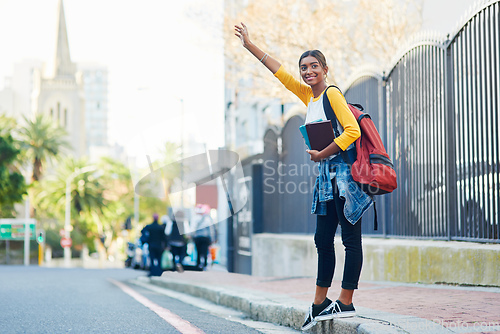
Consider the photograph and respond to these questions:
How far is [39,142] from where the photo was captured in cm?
5353

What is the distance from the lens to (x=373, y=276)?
8258 mm

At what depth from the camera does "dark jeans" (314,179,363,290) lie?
4320 millimetres

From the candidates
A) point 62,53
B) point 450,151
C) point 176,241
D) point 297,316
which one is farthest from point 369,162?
Result: point 62,53

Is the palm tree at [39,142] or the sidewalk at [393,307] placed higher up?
the palm tree at [39,142]

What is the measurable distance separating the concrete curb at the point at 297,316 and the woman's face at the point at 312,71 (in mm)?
1599

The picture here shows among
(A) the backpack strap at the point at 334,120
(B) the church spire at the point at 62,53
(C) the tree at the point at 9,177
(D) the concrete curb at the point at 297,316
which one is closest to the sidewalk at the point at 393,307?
(D) the concrete curb at the point at 297,316

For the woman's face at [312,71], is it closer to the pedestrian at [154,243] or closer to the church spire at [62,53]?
the pedestrian at [154,243]

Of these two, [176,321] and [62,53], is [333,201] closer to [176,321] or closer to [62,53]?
[176,321]

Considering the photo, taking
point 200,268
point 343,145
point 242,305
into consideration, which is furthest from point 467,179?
point 200,268

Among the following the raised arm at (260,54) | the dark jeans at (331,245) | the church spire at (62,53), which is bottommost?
→ the dark jeans at (331,245)

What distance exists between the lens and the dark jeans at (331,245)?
4.32m

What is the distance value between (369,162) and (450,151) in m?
3.24

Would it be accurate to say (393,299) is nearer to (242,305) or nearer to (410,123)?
(242,305)

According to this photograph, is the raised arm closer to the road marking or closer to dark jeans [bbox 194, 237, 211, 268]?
the road marking
